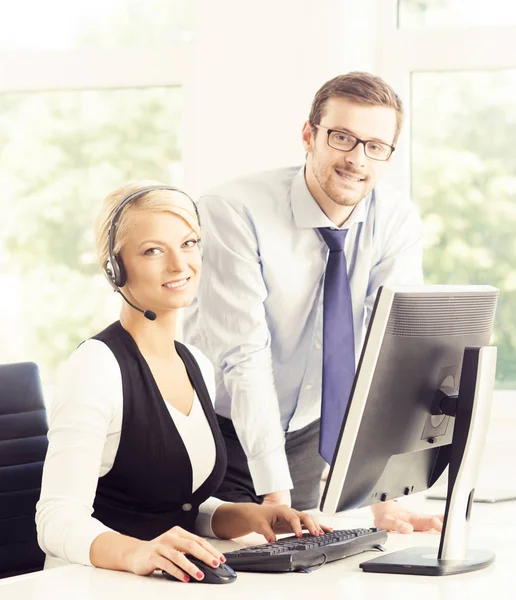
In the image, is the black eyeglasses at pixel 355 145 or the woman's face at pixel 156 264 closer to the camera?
the woman's face at pixel 156 264

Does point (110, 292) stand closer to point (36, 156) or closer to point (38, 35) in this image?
point (36, 156)

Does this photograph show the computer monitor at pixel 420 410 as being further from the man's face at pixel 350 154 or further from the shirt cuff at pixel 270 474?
the man's face at pixel 350 154

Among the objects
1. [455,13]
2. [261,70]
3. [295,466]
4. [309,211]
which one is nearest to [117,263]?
[309,211]

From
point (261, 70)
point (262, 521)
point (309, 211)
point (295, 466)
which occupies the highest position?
point (261, 70)

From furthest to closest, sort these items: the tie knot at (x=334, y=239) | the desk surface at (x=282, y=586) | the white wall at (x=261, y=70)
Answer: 1. the white wall at (x=261, y=70)
2. the tie knot at (x=334, y=239)
3. the desk surface at (x=282, y=586)

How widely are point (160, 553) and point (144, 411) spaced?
1.08 feet

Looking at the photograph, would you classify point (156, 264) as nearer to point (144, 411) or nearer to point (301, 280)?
point (144, 411)

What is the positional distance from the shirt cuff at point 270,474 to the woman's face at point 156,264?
53 centimetres

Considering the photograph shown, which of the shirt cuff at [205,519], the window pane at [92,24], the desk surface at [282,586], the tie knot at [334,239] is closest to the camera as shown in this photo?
the desk surface at [282,586]

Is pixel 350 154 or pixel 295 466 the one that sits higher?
pixel 350 154

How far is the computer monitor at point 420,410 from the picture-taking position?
140 cm

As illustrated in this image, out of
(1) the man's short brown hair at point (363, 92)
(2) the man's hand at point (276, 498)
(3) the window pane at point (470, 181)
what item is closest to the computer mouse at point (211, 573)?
(2) the man's hand at point (276, 498)

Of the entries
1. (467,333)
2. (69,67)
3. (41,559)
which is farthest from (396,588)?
(69,67)

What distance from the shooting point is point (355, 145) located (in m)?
2.23
